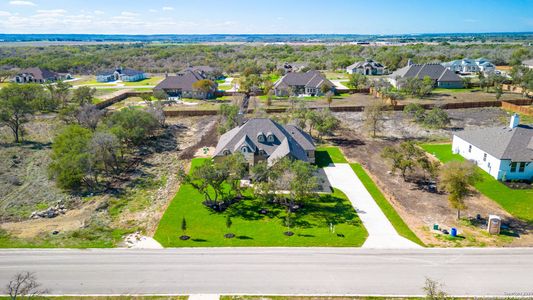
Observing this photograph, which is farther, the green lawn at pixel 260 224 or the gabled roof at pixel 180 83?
the gabled roof at pixel 180 83

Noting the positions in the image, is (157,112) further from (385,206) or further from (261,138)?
(385,206)

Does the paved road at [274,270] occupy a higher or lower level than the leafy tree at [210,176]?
lower

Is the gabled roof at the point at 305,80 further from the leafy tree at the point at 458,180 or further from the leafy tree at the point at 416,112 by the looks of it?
the leafy tree at the point at 458,180

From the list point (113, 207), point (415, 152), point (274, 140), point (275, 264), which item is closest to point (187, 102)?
point (274, 140)

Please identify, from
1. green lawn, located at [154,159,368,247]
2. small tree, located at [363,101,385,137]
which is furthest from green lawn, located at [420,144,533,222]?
small tree, located at [363,101,385,137]

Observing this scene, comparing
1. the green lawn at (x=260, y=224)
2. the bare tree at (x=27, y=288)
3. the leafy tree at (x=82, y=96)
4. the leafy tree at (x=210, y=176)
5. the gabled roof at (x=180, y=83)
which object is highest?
the gabled roof at (x=180, y=83)

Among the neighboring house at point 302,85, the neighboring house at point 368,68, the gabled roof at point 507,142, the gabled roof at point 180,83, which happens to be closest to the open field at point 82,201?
the gabled roof at point 180,83
